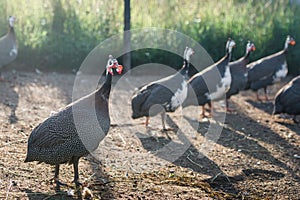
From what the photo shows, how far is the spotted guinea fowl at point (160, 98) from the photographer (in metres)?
6.05

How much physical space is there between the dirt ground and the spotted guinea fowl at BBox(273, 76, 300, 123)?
198mm

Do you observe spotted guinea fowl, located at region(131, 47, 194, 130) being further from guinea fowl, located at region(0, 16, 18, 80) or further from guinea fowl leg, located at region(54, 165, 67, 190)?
guinea fowl, located at region(0, 16, 18, 80)

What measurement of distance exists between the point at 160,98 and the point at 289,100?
1777 millimetres

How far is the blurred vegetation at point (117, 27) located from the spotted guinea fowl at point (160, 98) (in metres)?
2.72

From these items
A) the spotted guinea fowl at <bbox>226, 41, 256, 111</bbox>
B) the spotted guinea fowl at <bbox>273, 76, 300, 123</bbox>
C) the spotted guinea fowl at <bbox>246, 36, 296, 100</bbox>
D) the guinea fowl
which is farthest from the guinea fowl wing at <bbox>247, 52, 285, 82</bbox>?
the guinea fowl

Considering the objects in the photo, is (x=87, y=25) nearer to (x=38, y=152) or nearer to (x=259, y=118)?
(x=259, y=118)

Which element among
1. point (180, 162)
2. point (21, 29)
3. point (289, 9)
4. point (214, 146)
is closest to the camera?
point (180, 162)

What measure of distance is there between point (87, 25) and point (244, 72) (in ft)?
10.6

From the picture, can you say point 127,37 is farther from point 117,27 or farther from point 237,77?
point 237,77

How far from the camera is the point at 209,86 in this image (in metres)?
6.72

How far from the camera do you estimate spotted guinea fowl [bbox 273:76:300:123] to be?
6.57m

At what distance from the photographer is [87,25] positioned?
9.12 meters

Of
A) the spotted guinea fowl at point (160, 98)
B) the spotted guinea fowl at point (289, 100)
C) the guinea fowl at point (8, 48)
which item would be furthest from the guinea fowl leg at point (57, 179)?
the guinea fowl at point (8, 48)

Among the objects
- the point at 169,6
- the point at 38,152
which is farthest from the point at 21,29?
the point at 38,152
